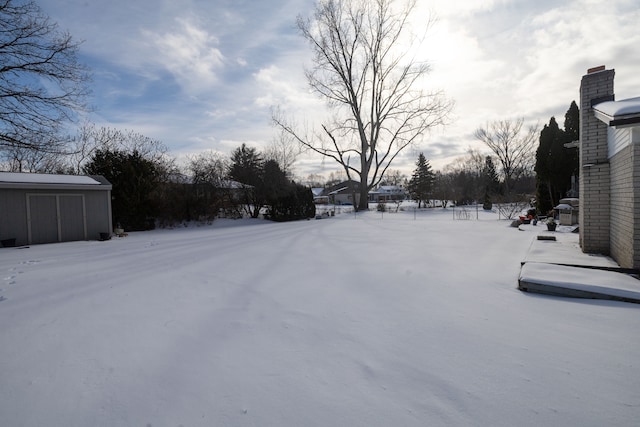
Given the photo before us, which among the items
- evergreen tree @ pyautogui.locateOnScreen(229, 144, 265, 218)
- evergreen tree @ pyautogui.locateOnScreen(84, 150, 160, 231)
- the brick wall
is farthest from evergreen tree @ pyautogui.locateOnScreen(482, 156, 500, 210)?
evergreen tree @ pyautogui.locateOnScreen(84, 150, 160, 231)

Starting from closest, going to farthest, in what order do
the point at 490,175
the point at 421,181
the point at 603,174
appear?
the point at 603,174 < the point at 421,181 < the point at 490,175

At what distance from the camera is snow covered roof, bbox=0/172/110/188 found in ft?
32.4

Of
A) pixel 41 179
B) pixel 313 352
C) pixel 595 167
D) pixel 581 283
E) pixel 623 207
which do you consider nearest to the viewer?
pixel 313 352

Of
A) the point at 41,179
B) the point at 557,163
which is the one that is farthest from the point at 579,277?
the point at 557,163

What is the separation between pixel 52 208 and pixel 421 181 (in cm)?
3141

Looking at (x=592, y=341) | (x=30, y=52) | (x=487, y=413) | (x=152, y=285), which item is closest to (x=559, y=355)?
(x=592, y=341)

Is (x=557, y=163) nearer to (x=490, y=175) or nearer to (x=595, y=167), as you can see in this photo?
(x=595, y=167)

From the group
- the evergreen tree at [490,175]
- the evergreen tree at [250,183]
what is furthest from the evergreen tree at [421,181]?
the evergreen tree at [250,183]

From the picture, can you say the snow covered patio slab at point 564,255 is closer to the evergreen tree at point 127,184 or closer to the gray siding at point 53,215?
the gray siding at point 53,215

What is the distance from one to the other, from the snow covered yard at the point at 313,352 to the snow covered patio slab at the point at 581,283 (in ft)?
0.54

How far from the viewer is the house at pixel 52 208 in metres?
9.96

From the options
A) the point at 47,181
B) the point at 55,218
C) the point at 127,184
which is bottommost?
the point at 55,218

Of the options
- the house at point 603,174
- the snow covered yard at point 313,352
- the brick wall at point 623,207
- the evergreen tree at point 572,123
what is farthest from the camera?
the evergreen tree at point 572,123

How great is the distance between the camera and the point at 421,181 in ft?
113
